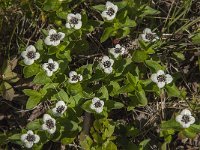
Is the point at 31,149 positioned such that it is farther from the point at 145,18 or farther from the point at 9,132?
the point at 145,18

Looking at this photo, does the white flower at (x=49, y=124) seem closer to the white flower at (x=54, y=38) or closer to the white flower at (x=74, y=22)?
the white flower at (x=54, y=38)

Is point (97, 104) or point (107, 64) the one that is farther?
point (107, 64)

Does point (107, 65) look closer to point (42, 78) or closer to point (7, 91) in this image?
point (42, 78)

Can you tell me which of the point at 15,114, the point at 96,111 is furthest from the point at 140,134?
the point at 15,114

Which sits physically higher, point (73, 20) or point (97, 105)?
point (73, 20)

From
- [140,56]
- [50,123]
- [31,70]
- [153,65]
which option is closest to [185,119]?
[153,65]

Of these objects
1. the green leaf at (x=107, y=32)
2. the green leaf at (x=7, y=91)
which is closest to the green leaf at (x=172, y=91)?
the green leaf at (x=107, y=32)

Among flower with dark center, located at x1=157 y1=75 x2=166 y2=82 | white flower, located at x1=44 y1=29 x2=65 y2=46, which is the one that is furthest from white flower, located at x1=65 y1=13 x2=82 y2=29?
flower with dark center, located at x1=157 y1=75 x2=166 y2=82
